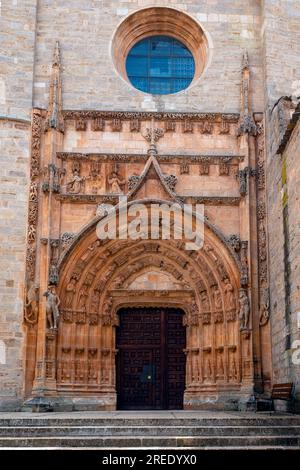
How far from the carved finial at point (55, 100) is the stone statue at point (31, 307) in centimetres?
333

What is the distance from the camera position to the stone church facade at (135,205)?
14.1 metres

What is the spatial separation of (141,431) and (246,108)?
796 cm

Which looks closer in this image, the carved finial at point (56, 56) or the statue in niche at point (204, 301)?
the statue in niche at point (204, 301)

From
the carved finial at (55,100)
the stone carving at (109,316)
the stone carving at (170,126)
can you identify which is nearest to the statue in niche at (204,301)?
the stone carving at (109,316)

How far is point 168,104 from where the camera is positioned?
1552 centimetres

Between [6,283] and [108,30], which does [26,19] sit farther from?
[6,283]

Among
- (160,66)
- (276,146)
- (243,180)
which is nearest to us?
(276,146)

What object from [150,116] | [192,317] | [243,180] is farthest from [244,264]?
[150,116]

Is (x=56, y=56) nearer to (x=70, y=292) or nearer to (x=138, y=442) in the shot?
(x=70, y=292)

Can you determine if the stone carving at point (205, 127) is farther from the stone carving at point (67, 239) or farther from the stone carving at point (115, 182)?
the stone carving at point (67, 239)

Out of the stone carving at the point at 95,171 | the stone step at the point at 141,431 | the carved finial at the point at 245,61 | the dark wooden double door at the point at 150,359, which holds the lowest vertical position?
the stone step at the point at 141,431

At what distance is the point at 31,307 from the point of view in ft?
46.3
